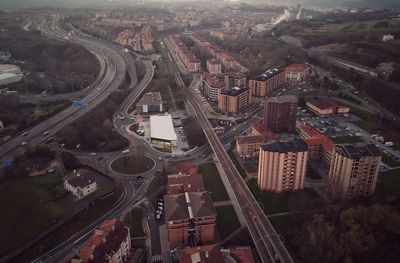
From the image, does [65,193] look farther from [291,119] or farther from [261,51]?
[261,51]

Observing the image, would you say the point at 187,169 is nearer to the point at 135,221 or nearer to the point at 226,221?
the point at 226,221

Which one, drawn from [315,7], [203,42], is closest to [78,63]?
[203,42]

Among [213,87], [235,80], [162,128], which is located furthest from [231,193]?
[235,80]

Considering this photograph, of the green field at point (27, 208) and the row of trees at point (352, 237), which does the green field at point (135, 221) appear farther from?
the row of trees at point (352, 237)

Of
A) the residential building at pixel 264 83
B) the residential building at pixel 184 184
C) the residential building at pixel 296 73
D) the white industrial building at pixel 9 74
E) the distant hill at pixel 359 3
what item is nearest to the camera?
the residential building at pixel 184 184

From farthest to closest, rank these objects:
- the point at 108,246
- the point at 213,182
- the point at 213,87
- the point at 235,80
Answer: the point at 235,80, the point at 213,87, the point at 213,182, the point at 108,246

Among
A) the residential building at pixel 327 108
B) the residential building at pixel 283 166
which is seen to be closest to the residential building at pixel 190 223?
the residential building at pixel 283 166
